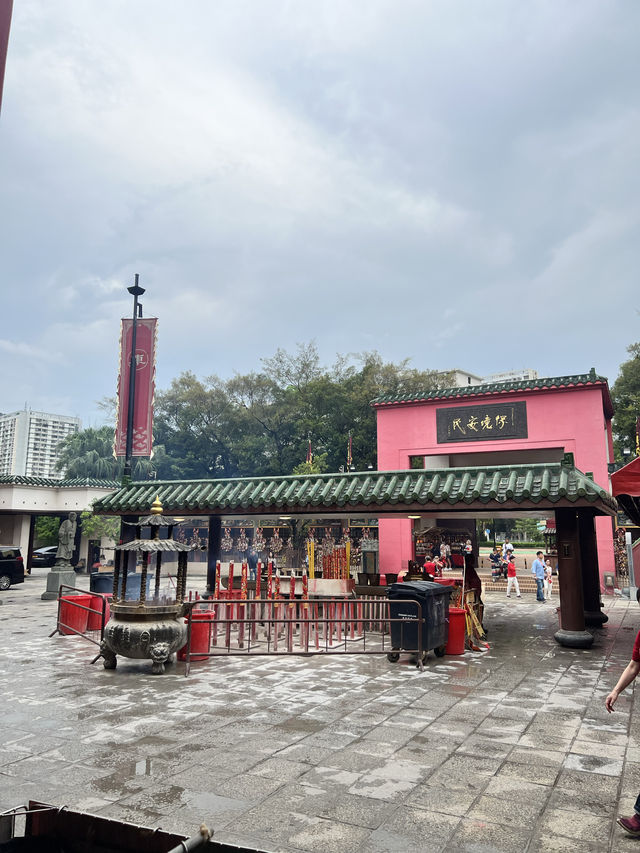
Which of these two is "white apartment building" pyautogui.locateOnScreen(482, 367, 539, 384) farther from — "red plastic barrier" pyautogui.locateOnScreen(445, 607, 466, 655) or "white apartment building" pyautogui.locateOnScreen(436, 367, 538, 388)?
"red plastic barrier" pyautogui.locateOnScreen(445, 607, 466, 655)

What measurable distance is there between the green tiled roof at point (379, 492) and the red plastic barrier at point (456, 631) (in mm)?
2148

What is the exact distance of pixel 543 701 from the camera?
8.20 m

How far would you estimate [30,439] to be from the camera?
398 ft

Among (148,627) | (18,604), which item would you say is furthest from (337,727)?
(18,604)

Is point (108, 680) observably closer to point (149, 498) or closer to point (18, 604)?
point (149, 498)

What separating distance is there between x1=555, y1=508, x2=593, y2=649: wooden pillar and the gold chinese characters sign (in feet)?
50.1

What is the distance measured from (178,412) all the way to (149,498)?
38.4 meters

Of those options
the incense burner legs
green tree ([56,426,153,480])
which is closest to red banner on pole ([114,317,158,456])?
the incense burner legs

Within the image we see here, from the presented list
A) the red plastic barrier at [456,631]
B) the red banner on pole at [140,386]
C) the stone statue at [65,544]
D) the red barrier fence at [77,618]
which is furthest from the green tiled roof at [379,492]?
the stone statue at [65,544]

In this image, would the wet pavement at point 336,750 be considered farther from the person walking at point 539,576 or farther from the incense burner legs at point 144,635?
the person walking at point 539,576

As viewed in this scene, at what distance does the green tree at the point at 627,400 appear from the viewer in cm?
3650

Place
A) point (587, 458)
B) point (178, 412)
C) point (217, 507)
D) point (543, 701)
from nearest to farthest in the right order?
1. point (543, 701)
2. point (217, 507)
3. point (587, 458)
4. point (178, 412)

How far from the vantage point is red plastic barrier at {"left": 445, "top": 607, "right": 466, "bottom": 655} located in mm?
11602

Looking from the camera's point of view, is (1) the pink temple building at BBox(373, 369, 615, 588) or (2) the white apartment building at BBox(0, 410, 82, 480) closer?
(1) the pink temple building at BBox(373, 369, 615, 588)
